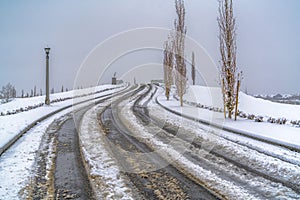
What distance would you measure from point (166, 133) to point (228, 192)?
17.2ft

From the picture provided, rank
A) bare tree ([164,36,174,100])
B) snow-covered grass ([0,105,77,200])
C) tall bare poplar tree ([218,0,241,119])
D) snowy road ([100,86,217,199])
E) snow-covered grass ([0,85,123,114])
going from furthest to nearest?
bare tree ([164,36,174,100]) → snow-covered grass ([0,85,123,114]) → tall bare poplar tree ([218,0,241,119]) → snow-covered grass ([0,105,77,200]) → snowy road ([100,86,217,199])

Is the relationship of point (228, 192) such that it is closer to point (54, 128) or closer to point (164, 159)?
point (164, 159)

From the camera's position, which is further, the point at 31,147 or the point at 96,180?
the point at 31,147

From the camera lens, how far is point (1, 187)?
4.74 metres

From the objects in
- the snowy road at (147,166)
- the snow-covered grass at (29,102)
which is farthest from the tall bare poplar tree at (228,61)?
the snow-covered grass at (29,102)

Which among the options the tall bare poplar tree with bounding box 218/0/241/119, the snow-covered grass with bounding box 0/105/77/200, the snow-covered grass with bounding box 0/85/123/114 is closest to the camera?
the snow-covered grass with bounding box 0/105/77/200

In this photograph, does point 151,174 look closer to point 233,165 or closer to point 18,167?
point 233,165

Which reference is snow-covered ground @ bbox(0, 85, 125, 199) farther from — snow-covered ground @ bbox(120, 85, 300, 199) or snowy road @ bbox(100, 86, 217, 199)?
snow-covered ground @ bbox(120, 85, 300, 199)

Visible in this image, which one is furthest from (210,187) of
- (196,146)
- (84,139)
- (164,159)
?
(84,139)

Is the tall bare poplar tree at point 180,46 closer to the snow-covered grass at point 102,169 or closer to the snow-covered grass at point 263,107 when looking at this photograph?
the snow-covered grass at point 263,107

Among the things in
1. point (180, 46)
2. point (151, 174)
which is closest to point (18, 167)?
point (151, 174)

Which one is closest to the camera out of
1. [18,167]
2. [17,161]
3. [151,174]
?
[151,174]

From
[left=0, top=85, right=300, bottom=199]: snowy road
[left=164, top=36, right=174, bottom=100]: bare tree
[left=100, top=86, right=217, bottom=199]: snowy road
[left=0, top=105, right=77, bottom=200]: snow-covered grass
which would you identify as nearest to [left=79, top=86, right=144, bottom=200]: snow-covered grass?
[left=0, top=85, right=300, bottom=199]: snowy road

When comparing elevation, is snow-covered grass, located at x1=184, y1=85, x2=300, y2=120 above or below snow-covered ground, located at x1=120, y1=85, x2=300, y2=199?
above
